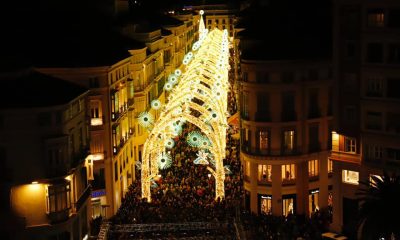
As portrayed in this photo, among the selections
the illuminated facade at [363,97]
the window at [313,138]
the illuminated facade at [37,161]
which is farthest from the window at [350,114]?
the illuminated facade at [37,161]

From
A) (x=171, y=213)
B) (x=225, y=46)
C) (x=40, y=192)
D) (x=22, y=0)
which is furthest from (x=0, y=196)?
(x=225, y=46)

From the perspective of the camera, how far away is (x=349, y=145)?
2069 inches

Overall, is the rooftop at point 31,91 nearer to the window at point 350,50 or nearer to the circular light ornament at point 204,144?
the circular light ornament at point 204,144

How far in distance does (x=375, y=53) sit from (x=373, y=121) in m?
4.90

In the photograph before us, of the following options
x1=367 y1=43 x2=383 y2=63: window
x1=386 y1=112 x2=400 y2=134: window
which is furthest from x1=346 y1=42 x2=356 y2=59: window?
x1=386 y1=112 x2=400 y2=134: window

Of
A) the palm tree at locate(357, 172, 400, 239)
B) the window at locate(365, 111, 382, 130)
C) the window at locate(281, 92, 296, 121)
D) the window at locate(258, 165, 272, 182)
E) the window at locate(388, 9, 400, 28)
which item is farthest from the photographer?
the window at locate(258, 165, 272, 182)

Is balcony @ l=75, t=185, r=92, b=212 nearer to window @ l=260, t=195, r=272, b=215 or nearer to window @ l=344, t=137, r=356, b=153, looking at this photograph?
window @ l=260, t=195, r=272, b=215

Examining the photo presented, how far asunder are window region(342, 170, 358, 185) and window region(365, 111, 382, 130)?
4.10 meters

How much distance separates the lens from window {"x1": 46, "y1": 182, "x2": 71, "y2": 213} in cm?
4384

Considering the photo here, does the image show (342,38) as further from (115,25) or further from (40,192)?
(115,25)

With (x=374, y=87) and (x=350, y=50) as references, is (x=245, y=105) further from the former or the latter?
(x=374, y=87)

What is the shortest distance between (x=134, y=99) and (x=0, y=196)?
37.8 m

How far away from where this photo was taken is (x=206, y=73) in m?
77.9

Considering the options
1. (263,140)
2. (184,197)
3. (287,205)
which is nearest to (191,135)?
(184,197)
